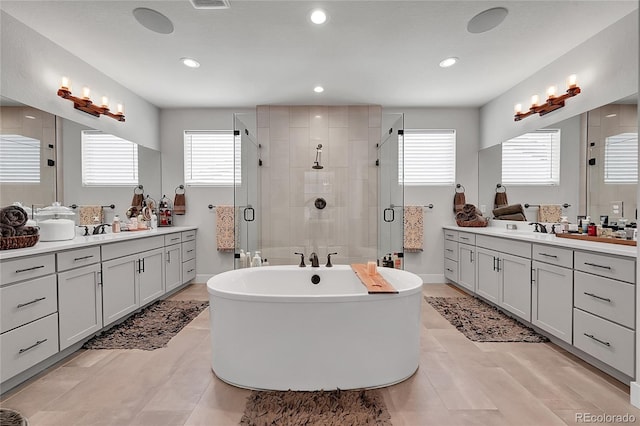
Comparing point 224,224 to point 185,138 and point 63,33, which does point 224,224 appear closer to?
point 185,138

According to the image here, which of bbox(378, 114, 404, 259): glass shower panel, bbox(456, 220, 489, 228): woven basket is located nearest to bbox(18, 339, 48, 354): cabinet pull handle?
bbox(378, 114, 404, 259): glass shower panel

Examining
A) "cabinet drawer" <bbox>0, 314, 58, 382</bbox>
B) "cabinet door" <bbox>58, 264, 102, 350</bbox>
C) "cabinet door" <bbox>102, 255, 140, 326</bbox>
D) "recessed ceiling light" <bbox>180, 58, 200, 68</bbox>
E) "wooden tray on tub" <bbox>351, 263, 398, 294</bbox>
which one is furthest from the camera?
"recessed ceiling light" <bbox>180, 58, 200, 68</bbox>

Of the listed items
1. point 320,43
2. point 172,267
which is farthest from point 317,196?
point 172,267

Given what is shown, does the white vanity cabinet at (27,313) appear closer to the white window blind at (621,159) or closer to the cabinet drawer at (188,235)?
the cabinet drawer at (188,235)

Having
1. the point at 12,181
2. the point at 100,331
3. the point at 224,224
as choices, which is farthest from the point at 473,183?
the point at 12,181

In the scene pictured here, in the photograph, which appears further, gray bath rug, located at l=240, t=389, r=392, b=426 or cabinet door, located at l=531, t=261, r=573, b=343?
cabinet door, located at l=531, t=261, r=573, b=343

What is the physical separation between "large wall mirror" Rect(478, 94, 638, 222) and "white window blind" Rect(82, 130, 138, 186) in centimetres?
471

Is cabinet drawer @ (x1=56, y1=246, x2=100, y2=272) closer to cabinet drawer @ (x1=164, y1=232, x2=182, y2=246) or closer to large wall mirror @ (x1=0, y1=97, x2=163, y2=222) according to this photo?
large wall mirror @ (x1=0, y1=97, x2=163, y2=222)

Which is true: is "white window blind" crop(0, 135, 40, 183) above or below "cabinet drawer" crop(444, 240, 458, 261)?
above

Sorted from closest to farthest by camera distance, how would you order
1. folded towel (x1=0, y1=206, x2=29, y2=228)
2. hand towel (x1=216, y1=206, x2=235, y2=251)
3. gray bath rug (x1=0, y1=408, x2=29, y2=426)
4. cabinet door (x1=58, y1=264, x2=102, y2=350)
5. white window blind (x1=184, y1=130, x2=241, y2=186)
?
1. gray bath rug (x1=0, y1=408, x2=29, y2=426)
2. folded towel (x1=0, y1=206, x2=29, y2=228)
3. cabinet door (x1=58, y1=264, x2=102, y2=350)
4. hand towel (x1=216, y1=206, x2=235, y2=251)
5. white window blind (x1=184, y1=130, x2=241, y2=186)

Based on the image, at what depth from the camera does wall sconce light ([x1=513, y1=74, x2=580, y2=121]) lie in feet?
9.18

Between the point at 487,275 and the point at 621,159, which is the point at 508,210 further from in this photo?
the point at 621,159

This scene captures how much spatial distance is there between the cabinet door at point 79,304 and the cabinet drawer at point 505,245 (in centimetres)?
373

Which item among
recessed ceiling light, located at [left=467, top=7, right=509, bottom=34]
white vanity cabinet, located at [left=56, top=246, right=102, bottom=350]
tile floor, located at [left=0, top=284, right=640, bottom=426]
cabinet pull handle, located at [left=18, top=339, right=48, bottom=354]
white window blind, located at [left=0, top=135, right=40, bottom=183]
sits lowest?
tile floor, located at [left=0, top=284, right=640, bottom=426]
